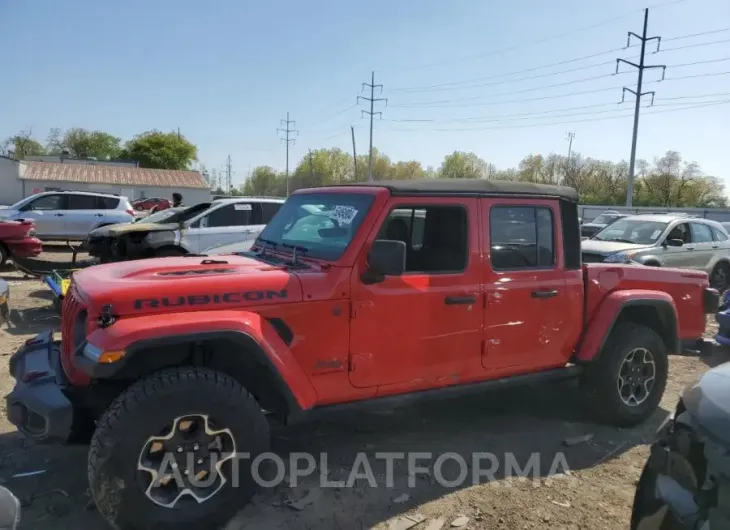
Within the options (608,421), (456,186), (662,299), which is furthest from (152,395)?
(662,299)

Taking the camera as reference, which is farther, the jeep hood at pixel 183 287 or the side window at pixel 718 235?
the side window at pixel 718 235

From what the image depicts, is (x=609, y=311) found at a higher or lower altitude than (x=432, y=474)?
higher

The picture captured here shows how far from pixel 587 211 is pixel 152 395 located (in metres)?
45.2

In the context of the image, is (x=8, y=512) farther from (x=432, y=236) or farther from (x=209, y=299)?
(x=432, y=236)

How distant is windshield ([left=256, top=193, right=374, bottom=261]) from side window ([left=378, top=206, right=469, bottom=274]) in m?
0.26

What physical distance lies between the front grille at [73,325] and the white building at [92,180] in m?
37.5

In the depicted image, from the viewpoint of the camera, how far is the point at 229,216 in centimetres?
998

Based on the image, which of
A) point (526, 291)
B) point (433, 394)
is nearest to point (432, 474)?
point (433, 394)

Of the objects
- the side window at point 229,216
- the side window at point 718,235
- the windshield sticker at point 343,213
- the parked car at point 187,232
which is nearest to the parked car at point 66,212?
the parked car at point 187,232

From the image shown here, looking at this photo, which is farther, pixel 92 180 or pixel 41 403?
pixel 92 180

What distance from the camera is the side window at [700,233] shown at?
37.2 feet

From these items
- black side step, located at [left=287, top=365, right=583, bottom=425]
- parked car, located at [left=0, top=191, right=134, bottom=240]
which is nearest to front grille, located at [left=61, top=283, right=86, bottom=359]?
black side step, located at [left=287, top=365, right=583, bottom=425]

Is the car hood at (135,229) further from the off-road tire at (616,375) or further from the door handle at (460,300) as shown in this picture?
the off-road tire at (616,375)

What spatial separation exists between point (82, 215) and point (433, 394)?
1502 centimetres
